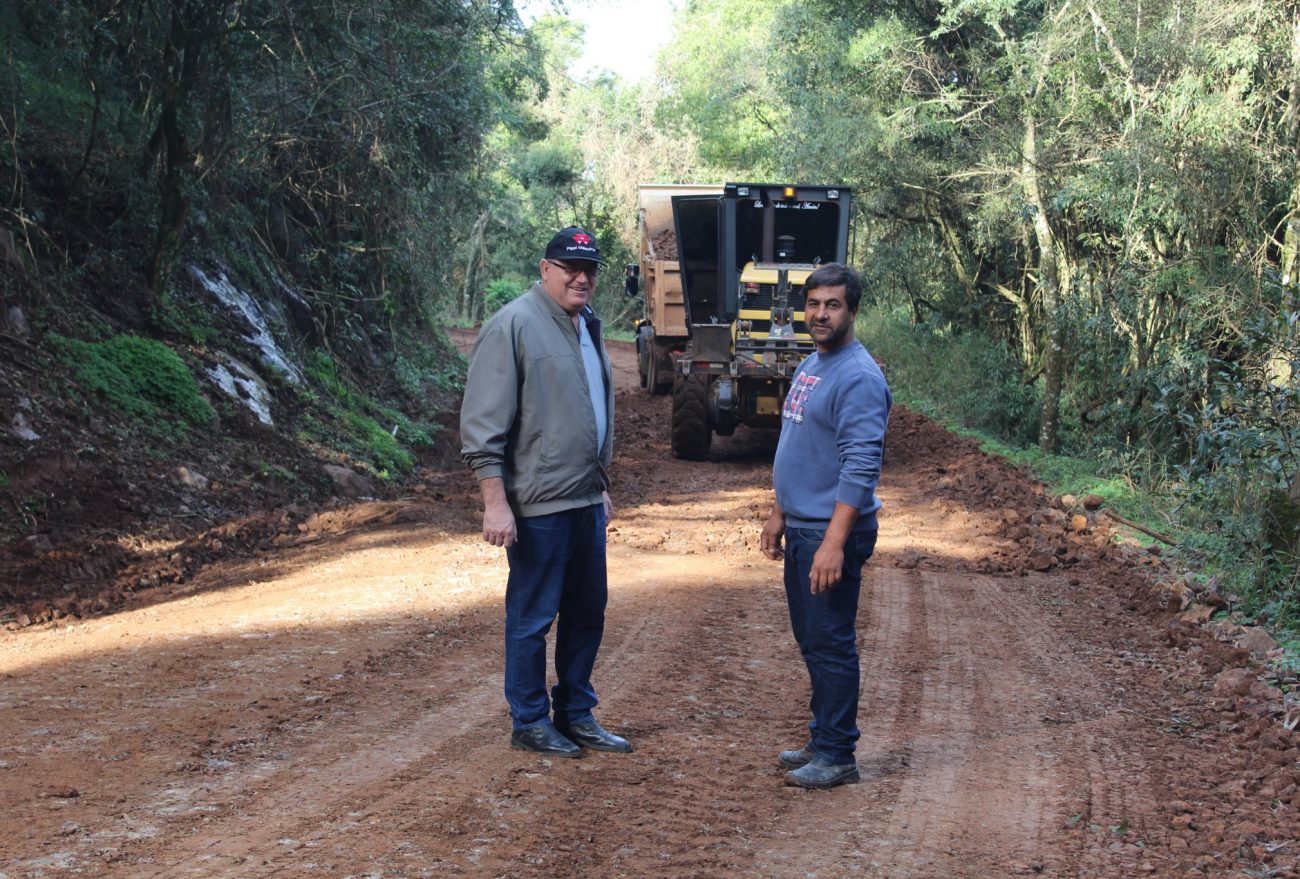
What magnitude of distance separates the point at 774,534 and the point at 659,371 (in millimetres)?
17465

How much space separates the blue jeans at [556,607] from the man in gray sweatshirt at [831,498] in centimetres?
81

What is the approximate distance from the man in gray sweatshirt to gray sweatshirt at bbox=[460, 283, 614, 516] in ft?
2.55

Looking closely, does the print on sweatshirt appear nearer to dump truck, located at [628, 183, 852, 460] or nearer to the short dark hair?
the short dark hair

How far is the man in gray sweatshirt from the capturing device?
14.6ft

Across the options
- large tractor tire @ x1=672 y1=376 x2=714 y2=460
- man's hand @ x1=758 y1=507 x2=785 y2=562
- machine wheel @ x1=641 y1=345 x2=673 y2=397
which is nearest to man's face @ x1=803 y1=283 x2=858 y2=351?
man's hand @ x1=758 y1=507 x2=785 y2=562

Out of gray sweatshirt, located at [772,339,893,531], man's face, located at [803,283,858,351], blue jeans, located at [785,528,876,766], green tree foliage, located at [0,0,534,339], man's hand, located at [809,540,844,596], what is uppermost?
green tree foliage, located at [0,0,534,339]

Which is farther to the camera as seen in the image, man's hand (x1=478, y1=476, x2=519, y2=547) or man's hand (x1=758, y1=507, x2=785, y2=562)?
man's hand (x1=758, y1=507, x2=785, y2=562)

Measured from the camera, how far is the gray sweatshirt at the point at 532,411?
4.65 metres

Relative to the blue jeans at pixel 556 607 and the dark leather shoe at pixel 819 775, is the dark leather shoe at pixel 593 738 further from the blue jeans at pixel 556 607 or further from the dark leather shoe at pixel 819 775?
the dark leather shoe at pixel 819 775

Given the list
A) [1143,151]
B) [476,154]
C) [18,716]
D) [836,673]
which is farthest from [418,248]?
[836,673]

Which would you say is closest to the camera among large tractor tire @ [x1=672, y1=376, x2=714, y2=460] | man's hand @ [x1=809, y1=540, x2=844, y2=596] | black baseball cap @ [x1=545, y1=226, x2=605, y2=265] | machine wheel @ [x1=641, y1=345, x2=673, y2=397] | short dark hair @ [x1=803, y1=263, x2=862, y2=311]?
man's hand @ [x1=809, y1=540, x2=844, y2=596]

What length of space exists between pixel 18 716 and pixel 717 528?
6.89 meters

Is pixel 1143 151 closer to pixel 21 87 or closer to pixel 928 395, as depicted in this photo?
pixel 928 395

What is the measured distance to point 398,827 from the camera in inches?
158
